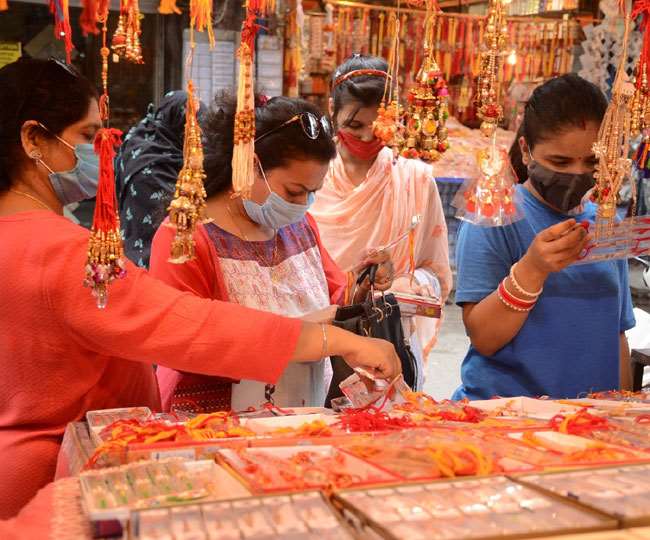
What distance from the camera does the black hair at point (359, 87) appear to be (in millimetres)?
2900

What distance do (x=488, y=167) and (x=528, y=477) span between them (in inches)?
39.5

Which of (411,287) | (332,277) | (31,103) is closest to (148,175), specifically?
(411,287)

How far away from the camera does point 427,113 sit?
6.29 feet

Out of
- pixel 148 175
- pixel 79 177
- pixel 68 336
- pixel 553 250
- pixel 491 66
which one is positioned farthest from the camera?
pixel 148 175

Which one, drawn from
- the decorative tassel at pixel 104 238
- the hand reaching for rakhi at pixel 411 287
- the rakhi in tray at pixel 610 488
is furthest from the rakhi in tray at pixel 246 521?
the hand reaching for rakhi at pixel 411 287

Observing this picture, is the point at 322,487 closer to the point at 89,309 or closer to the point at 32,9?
the point at 89,309

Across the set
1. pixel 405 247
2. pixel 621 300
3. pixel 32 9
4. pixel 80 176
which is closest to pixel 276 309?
pixel 80 176

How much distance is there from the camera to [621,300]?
2.13 m

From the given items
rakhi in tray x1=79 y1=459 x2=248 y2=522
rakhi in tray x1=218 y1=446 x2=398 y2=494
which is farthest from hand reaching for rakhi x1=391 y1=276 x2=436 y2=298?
rakhi in tray x1=79 y1=459 x2=248 y2=522

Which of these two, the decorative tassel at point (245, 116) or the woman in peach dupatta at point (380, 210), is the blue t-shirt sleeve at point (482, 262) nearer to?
the decorative tassel at point (245, 116)

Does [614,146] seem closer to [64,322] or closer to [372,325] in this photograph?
[372,325]

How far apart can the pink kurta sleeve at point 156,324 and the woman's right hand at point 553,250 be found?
0.61 metres

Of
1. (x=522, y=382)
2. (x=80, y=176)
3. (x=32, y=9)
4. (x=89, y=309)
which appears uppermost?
(x=32, y=9)

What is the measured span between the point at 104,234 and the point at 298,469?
544mm
